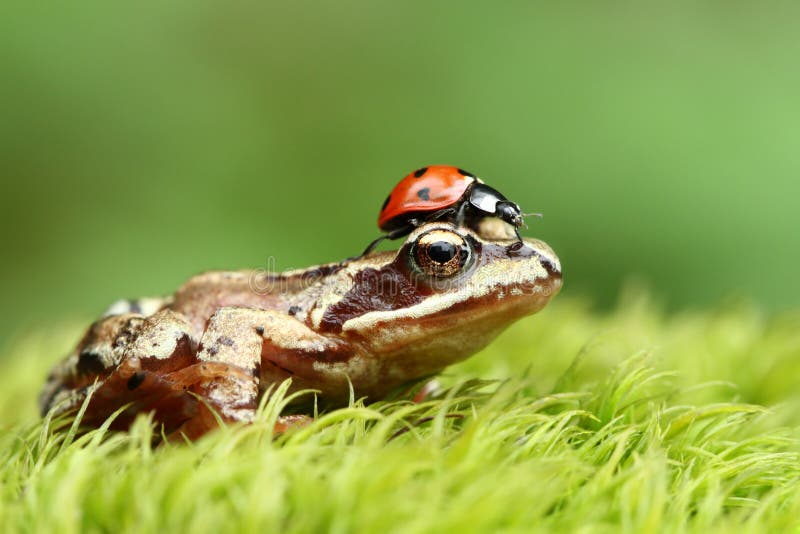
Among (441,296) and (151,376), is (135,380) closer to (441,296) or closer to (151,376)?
(151,376)

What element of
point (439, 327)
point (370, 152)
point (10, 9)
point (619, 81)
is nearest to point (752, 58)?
point (619, 81)

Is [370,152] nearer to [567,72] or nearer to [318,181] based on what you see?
[318,181]

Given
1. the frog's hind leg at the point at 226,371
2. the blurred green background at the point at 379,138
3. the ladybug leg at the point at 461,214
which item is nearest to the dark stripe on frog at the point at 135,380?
the frog's hind leg at the point at 226,371

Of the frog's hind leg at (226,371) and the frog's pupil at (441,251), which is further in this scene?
the frog's pupil at (441,251)

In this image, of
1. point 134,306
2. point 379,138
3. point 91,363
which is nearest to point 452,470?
point 91,363

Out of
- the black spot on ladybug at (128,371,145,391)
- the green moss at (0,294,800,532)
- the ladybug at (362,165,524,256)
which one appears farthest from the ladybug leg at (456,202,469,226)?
the black spot on ladybug at (128,371,145,391)

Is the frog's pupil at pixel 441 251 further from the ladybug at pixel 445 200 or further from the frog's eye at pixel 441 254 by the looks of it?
the ladybug at pixel 445 200

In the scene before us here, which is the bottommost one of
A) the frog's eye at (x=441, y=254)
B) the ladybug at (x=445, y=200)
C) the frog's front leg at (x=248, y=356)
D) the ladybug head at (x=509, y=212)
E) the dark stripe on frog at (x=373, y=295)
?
the frog's front leg at (x=248, y=356)
